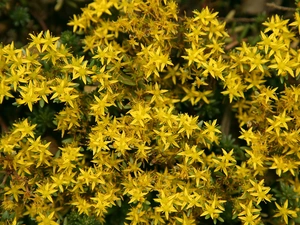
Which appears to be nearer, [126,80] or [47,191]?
[47,191]

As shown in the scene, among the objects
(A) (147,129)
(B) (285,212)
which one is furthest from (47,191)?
(B) (285,212)

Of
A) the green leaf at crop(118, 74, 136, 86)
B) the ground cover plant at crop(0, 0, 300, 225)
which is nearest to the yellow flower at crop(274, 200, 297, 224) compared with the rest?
the ground cover plant at crop(0, 0, 300, 225)

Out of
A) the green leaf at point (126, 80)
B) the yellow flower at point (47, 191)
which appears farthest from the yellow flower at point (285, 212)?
the yellow flower at point (47, 191)

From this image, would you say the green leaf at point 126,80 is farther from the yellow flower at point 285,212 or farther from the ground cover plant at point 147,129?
the yellow flower at point 285,212

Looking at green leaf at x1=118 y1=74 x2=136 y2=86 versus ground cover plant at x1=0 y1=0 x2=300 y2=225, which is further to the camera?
green leaf at x1=118 y1=74 x2=136 y2=86

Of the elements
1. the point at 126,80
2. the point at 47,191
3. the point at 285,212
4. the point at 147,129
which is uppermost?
the point at 126,80

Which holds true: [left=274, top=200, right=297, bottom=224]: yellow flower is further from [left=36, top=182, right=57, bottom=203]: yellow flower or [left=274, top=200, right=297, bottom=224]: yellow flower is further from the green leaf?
[left=36, top=182, right=57, bottom=203]: yellow flower

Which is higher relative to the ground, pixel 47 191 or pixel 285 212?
pixel 285 212

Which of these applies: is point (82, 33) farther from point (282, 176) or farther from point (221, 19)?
point (282, 176)

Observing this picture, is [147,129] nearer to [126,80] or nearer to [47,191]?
[126,80]

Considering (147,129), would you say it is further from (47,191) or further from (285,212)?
(285,212)

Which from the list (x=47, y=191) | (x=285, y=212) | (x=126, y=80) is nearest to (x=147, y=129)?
(x=126, y=80)
